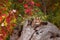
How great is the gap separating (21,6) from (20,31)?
1621 mm

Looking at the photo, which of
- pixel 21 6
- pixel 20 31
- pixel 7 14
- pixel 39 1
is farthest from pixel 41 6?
pixel 20 31

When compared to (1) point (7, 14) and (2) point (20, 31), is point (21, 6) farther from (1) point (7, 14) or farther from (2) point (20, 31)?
(2) point (20, 31)

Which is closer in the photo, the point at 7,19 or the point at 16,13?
the point at 7,19

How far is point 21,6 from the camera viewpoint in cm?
550

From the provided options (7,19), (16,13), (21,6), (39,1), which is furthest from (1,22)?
(39,1)

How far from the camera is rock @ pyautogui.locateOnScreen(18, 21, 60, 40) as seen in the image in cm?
342

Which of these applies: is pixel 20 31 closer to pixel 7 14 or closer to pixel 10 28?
pixel 10 28

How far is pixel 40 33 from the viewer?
346 centimetres

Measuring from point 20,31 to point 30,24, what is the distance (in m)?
0.32

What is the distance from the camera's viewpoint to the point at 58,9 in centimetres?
624

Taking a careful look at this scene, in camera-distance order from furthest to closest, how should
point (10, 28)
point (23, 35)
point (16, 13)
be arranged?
point (16, 13), point (10, 28), point (23, 35)

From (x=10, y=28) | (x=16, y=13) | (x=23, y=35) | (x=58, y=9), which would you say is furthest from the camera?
(x=58, y=9)

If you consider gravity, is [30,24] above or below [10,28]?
above

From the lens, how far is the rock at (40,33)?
3.42 metres
